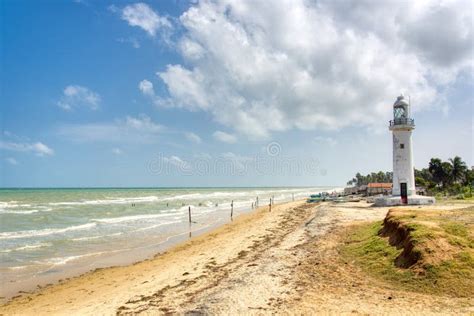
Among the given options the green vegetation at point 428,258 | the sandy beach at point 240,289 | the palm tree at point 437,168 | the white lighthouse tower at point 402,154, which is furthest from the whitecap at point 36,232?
the palm tree at point 437,168

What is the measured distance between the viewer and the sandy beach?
832 centimetres

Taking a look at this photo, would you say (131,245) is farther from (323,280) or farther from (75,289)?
(323,280)

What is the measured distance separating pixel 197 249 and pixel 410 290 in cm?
1118

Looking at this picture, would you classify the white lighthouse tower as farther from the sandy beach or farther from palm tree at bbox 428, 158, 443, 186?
palm tree at bbox 428, 158, 443, 186

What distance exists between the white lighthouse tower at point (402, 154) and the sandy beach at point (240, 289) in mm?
16081

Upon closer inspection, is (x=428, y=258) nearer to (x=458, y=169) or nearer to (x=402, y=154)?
(x=402, y=154)

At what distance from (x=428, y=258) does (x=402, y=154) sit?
22.3 m

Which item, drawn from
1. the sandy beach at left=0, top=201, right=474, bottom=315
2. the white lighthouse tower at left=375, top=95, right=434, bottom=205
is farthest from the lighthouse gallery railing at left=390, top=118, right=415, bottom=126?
the sandy beach at left=0, top=201, right=474, bottom=315

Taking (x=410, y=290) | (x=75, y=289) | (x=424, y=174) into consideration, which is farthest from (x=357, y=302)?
(x=424, y=174)

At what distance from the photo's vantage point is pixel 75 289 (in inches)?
492

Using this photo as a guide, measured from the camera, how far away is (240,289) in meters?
9.76

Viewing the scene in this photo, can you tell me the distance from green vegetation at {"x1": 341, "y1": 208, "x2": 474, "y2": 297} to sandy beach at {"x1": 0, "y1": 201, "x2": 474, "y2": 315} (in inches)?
17.8

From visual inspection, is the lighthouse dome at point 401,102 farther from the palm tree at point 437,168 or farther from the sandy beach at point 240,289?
the palm tree at point 437,168

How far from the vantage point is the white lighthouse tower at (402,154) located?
29.9 metres
